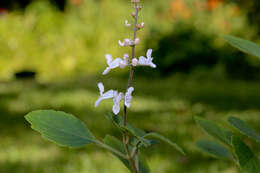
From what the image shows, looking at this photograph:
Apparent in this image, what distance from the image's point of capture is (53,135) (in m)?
0.53

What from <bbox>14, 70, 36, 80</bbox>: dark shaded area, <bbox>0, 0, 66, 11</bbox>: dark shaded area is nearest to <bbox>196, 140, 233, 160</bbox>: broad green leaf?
<bbox>14, 70, 36, 80</bbox>: dark shaded area

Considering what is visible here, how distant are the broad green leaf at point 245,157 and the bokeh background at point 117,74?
1.60 m

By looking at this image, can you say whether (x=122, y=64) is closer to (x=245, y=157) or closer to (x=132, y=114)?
(x=245, y=157)

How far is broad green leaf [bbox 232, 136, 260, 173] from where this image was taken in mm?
514

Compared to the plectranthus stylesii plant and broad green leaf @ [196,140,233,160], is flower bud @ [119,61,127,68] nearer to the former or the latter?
the plectranthus stylesii plant

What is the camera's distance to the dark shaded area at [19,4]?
8789mm

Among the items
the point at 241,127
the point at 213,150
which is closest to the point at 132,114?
the point at 213,150

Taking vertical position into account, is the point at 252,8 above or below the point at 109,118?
below

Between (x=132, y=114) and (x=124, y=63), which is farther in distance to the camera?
(x=132, y=114)

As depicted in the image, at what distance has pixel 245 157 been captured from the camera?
0.53 metres

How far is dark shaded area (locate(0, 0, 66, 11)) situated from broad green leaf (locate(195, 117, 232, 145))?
867 cm

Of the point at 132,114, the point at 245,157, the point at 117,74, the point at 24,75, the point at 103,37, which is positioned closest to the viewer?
the point at 245,157

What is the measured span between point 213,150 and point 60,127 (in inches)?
12.3

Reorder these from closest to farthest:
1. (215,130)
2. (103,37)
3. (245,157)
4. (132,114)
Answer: (245,157) → (215,130) → (132,114) → (103,37)
